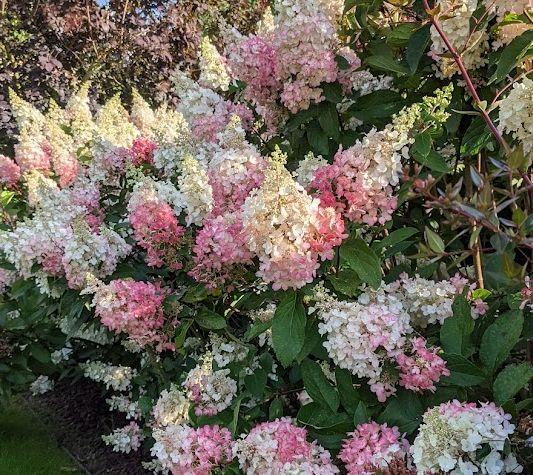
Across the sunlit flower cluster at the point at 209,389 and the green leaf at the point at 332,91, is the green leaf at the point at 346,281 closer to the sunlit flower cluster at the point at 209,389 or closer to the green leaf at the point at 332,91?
the sunlit flower cluster at the point at 209,389

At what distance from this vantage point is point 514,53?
5.46 feet

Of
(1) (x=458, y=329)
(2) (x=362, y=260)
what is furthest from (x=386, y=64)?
(1) (x=458, y=329)

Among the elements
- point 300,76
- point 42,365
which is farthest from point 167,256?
point 42,365

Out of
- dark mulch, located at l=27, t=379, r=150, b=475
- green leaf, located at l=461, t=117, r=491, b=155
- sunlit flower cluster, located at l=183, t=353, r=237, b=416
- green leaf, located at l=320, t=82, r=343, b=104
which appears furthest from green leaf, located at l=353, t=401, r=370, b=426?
dark mulch, located at l=27, t=379, r=150, b=475

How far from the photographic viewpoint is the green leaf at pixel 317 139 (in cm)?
221

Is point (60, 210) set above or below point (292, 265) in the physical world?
below

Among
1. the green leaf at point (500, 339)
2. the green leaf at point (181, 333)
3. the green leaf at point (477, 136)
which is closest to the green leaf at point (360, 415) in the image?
the green leaf at point (500, 339)

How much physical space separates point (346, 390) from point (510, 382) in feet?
1.32

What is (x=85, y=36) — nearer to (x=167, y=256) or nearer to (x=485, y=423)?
(x=167, y=256)

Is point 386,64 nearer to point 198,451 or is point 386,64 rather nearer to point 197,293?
point 197,293

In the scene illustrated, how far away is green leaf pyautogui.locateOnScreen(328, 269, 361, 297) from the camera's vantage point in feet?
5.54

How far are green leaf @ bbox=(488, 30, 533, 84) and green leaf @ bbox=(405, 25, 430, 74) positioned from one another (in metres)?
0.24

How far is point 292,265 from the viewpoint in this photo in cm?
155

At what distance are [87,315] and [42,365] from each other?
1441 millimetres
